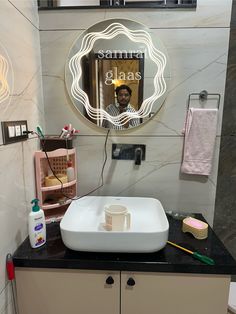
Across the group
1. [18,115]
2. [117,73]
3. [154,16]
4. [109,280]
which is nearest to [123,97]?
[117,73]

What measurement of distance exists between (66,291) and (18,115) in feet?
2.69

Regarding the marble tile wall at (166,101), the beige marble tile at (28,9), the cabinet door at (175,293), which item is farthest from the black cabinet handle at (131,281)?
the beige marble tile at (28,9)

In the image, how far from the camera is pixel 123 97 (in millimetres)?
1190

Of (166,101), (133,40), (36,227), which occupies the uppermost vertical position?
(133,40)

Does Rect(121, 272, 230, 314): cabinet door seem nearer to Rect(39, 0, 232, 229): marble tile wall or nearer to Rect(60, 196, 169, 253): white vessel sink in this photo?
Rect(60, 196, 169, 253): white vessel sink

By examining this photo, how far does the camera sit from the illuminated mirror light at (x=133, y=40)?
114 centimetres

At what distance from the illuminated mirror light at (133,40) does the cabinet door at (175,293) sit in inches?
32.3

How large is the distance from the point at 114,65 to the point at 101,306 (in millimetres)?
1219

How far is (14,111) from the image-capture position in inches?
35.5

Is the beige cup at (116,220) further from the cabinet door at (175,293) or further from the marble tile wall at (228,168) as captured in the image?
the marble tile wall at (228,168)

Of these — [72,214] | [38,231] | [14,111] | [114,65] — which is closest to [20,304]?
[38,231]

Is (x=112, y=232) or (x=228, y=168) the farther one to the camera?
(x=228, y=168)

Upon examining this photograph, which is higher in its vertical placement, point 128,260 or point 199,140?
point 199,140

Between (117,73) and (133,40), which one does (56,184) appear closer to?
(117,73)
